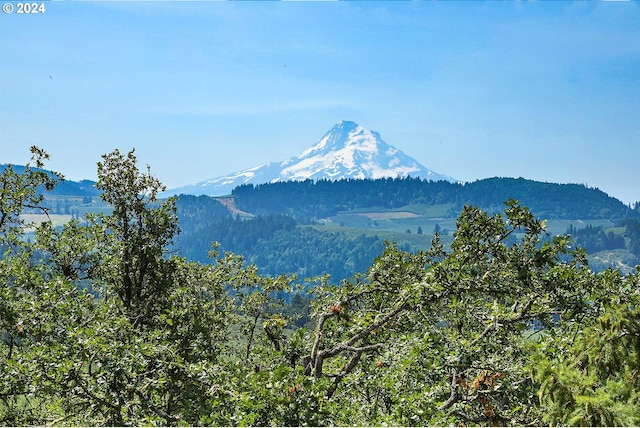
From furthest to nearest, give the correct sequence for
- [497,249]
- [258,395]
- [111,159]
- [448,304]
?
[111,159]
[497,249]
[448,304]
[258,395]

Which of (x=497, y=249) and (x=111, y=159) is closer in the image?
(x=497, y=249)

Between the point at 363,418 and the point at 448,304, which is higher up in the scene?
the point at 448,304

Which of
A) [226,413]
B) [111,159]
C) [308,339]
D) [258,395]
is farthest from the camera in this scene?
[111,159]

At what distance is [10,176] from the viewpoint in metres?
15.2

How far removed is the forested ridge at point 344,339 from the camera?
8516 millimetres

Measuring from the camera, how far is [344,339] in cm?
1281

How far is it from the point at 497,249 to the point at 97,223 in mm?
11297

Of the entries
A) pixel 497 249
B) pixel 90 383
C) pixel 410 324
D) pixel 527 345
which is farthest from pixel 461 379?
pixel 90 383

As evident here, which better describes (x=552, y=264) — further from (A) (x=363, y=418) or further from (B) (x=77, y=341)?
(B) (x=77, y=341)

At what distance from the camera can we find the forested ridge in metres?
8.52

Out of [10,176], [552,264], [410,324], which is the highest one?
[10,176]

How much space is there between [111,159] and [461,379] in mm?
10451

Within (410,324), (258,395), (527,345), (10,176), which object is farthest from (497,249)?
(10,176)

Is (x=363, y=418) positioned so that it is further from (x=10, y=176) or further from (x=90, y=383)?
(x=10, y=176)
